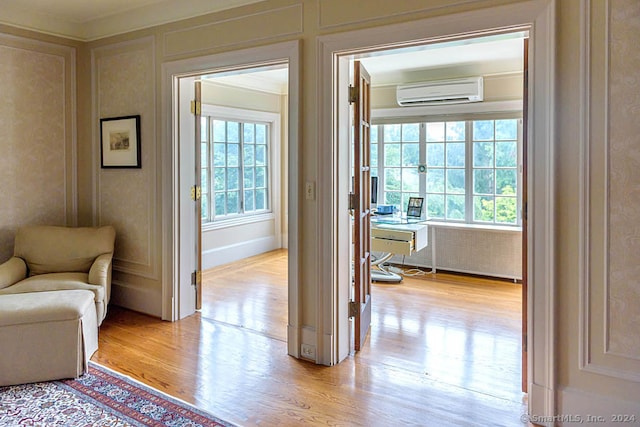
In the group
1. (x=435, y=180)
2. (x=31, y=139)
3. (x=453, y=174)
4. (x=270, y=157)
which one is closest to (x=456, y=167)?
(x=453, y=174)

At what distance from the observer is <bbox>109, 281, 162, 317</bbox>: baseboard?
3.76 metres

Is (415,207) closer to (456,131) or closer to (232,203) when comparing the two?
(456,131)

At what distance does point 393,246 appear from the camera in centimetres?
478

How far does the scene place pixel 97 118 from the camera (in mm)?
4016

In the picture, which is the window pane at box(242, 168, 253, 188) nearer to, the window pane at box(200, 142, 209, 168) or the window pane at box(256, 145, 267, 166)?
the window pane at box(256, 145, 267, 166)

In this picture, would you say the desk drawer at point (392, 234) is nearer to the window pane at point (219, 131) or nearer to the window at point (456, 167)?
the window at point (456, 167)

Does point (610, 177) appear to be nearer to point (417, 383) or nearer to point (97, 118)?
point (417, 383)

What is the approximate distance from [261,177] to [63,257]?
3.37 meters

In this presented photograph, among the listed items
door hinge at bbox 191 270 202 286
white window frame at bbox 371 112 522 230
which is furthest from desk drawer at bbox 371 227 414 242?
door hinge at bbox 191 270 202 286

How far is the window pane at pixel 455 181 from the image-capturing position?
17.8ft

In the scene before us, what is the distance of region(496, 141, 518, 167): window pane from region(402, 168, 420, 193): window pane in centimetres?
97

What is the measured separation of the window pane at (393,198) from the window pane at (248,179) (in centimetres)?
190

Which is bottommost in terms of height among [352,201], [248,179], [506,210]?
[506,210]

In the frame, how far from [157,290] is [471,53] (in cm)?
378
